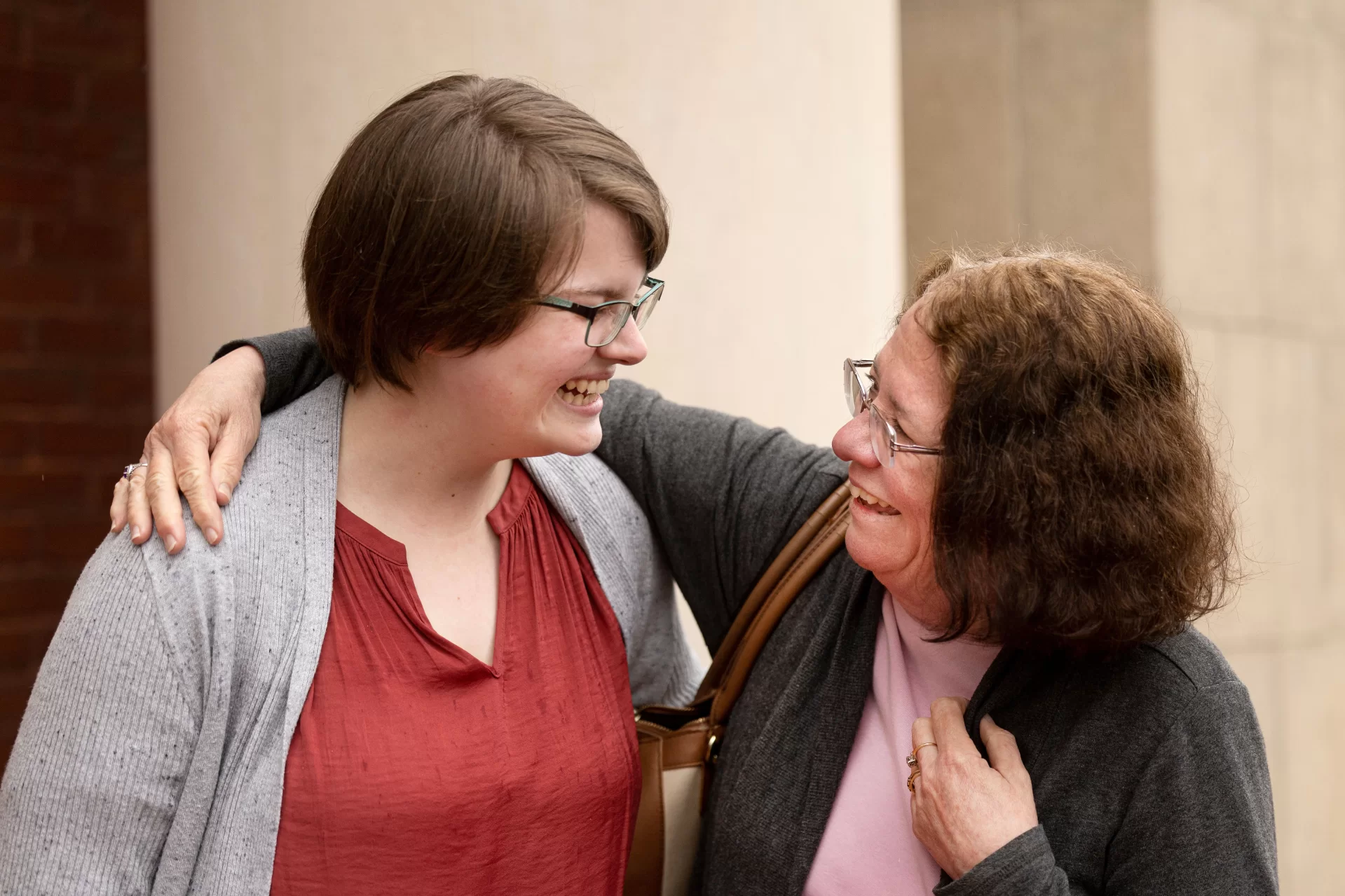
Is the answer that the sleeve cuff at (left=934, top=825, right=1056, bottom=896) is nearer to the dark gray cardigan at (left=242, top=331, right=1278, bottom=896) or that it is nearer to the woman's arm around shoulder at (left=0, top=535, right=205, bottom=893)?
the dark gray cardigan at (left=242, top=331, right=1278, bottom=896)

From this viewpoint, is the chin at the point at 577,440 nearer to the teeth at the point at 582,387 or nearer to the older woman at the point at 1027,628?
the teeth at the point at 582,387

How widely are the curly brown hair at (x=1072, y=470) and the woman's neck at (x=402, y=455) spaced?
62cm

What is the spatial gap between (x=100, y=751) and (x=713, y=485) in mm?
892

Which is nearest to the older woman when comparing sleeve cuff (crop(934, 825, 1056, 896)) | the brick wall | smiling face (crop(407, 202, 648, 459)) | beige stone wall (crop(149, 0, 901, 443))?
sleeve cuff (crop(934, 825, 1056, 896))

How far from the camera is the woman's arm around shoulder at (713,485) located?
1.79 m

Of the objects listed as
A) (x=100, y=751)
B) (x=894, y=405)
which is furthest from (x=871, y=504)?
(x=100, y=751)

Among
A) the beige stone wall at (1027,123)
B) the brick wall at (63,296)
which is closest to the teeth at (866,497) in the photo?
the beige stone wall at (1027,123)

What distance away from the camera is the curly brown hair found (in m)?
1.39

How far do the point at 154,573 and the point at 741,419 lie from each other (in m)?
0.91

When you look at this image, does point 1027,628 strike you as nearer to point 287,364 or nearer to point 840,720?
point 840,720

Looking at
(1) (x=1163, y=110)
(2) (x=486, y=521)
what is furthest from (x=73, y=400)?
(1) (x=1163, y=110)

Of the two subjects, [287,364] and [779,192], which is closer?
[287,364]

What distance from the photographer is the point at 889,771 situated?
160cm

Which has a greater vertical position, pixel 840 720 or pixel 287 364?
pixel 287 364
